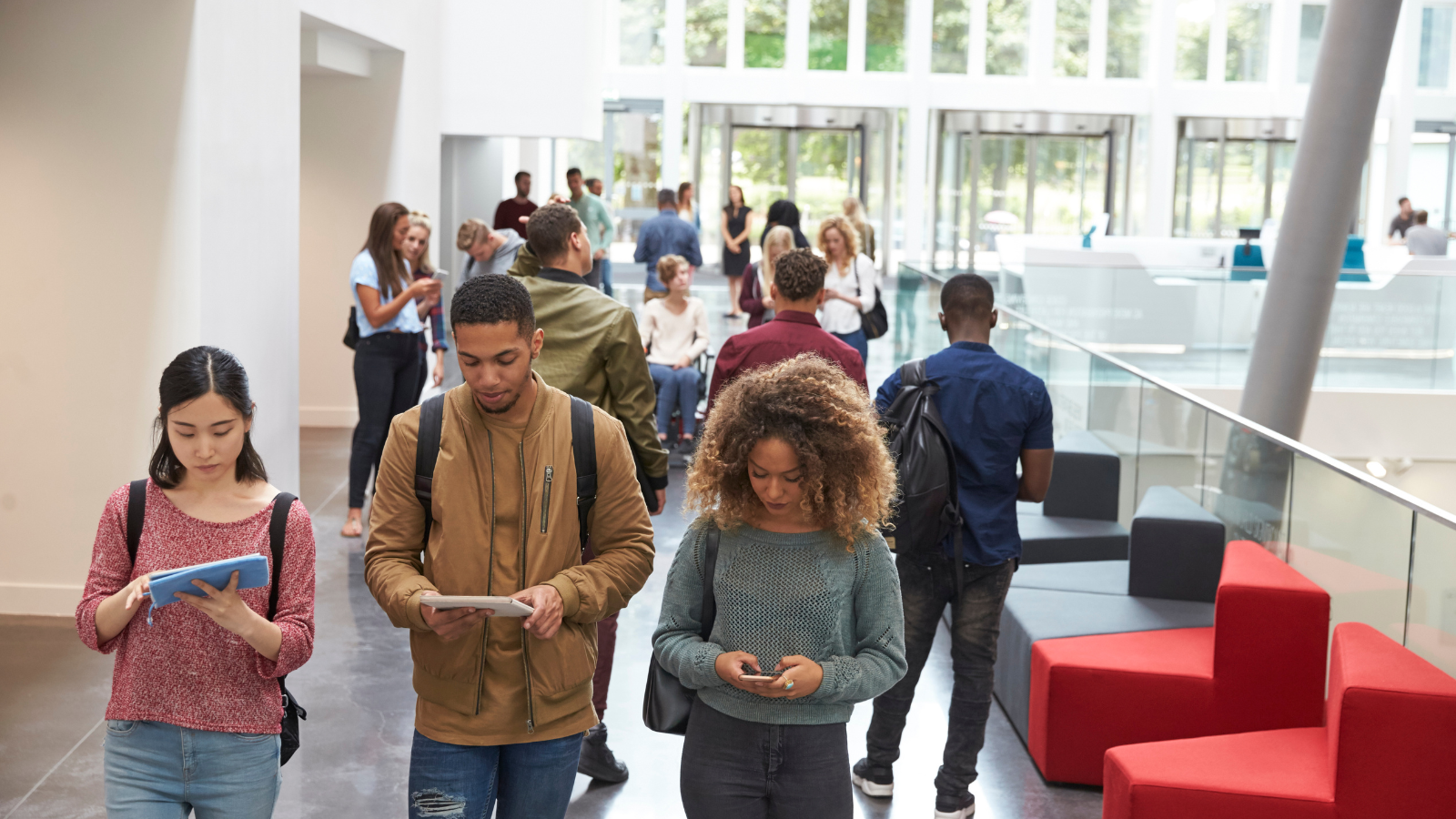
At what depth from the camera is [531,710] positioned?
2.51 metres

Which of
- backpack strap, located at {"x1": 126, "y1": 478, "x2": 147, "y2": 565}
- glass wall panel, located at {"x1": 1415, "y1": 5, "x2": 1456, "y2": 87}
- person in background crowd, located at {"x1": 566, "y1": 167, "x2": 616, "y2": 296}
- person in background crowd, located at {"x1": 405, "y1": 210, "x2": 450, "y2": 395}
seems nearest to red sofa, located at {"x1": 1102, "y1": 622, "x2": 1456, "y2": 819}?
backpack strap, located at {"x1": 126, "y1": 478, "x2": 147, "y2": 565}

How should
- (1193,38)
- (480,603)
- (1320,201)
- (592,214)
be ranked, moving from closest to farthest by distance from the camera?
1. (480,603)
2. (1320,201)
3. (592,214)
4. (1193,38)

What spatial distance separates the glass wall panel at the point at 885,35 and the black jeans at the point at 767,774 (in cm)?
2536

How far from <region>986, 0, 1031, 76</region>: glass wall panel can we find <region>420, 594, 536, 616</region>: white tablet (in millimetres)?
26147

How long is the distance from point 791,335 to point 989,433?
105 cm

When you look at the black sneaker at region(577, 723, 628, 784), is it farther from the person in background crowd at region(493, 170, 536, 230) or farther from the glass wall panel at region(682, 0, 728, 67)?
the glass wall panel at region(682, 0, 728, 67)

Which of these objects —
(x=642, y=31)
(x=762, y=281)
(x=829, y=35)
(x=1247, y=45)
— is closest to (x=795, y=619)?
(x=762, y=281)

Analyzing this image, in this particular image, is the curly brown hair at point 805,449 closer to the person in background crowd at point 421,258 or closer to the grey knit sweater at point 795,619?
the grey knit sweater at point 795,619

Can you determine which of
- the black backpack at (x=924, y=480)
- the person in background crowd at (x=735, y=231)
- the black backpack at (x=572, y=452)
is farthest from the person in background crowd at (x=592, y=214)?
the black backpack at (x=572, y=452)

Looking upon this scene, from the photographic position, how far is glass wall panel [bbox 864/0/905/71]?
86.9 feet

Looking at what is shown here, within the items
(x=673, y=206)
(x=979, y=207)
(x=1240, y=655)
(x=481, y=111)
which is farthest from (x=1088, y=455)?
(x=979, y=207)

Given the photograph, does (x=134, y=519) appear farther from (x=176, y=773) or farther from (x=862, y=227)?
(x=862, y=227)

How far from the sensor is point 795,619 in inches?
98.7

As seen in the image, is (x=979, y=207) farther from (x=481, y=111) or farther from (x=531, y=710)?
(x=531, y=710)
